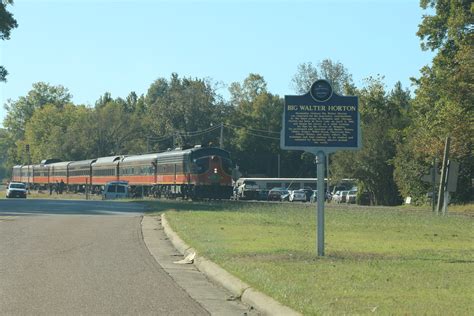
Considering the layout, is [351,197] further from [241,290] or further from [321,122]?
[241,290]

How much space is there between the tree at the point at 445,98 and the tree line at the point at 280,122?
0.07m

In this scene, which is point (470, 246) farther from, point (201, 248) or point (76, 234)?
point (76, 234)

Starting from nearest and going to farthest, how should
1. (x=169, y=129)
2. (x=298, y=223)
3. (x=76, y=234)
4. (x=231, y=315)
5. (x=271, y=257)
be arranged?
(x=231, y=315)
(x=271, y=257)
(x=76, y=234)
(x=298, y=223)
(x=169, y=129)

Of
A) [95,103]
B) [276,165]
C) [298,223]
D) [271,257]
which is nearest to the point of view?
[271,257]

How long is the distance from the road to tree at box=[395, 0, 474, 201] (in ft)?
80.0

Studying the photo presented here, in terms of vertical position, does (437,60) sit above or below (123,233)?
above

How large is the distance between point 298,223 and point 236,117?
290ft

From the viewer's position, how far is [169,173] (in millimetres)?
62812

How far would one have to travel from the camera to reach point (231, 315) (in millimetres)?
10797

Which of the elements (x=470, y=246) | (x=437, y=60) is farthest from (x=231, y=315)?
(x=437, y=60)

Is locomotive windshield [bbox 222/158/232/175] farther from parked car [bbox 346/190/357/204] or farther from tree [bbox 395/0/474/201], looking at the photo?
parked car [bbox 346/190/357/204]

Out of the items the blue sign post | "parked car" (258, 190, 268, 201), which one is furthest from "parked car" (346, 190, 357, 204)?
the blue sign post

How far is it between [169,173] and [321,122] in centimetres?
4719

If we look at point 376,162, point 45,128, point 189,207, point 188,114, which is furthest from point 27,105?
point 189,207
